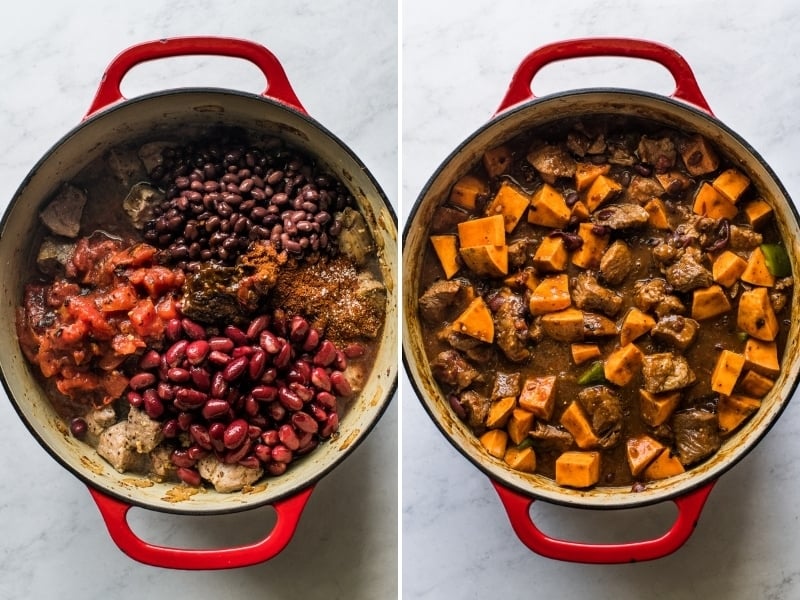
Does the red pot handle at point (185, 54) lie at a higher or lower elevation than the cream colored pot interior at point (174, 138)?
higher

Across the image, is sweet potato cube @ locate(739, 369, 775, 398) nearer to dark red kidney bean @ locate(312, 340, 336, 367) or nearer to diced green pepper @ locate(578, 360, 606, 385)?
diced green pepper @ locate(578, 360, 606, 385)

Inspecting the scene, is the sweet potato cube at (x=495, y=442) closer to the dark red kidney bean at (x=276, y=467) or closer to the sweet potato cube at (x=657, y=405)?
the sweet potato cube at (x=657, y=405)

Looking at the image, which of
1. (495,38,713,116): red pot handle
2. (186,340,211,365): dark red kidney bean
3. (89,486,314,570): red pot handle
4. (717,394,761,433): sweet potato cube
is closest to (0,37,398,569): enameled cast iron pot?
(89,486,314,570): red pot handle

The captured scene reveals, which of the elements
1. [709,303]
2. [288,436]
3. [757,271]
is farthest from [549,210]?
[288,436]

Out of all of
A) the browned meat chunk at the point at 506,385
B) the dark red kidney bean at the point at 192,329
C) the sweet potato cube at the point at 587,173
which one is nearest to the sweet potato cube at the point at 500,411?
the browned meat chunk at the point at 506,385

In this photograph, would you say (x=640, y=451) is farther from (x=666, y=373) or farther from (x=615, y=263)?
(x=615, y=263)
